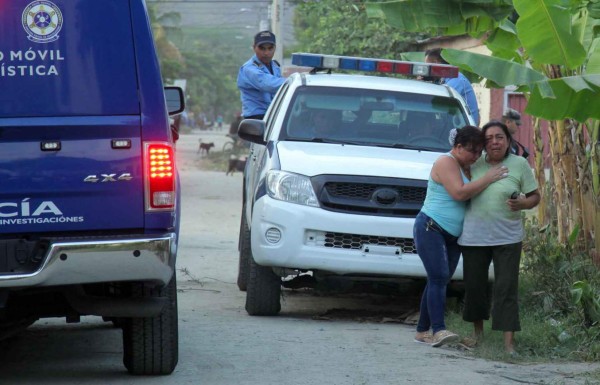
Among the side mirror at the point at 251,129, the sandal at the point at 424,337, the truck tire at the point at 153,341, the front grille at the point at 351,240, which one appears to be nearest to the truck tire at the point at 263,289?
the front grille at the point at 351,240

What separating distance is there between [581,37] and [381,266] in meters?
2.66

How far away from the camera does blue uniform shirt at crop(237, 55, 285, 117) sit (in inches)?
477

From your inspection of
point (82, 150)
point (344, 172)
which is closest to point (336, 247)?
point (344, 172)

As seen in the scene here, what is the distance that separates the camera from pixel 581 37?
33.4 feet

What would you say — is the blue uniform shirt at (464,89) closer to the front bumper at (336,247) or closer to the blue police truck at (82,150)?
the front bumper at (336,247)

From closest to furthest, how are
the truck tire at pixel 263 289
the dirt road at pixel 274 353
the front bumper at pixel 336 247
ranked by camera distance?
1. the dirt road at pixel 274 353
2. the front bumper at pixel 336 247
3. the truck tire at pixel 263 289

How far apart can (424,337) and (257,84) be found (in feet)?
13.8

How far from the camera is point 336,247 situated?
30.3 ft

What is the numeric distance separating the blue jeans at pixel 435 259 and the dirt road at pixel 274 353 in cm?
26

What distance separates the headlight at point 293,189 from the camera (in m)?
9.29

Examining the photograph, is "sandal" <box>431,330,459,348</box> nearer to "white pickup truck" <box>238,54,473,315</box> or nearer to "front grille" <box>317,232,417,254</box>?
"white pickup truck" <box>238,54,473,315</box>

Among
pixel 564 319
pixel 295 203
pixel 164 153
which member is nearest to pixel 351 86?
pixel 295 203

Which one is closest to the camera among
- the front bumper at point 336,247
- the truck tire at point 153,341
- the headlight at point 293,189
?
the truck tire at point 153,341

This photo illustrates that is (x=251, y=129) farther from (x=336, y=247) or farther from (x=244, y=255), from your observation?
(x=336, y=247)
